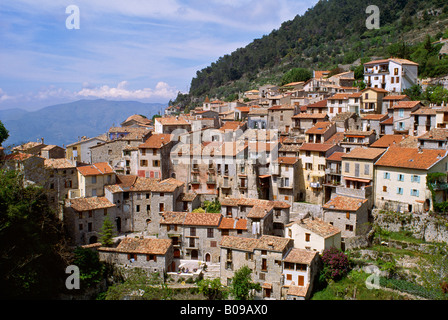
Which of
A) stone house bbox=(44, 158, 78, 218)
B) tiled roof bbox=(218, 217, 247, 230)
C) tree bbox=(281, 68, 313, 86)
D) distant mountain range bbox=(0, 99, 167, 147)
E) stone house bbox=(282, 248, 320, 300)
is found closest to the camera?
stone house bbox=(282, 248, 320, 300)

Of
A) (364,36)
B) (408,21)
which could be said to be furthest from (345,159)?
(364,36)

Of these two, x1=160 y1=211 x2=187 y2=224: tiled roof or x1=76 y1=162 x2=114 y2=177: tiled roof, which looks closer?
x1=160 y1=211 x2=187 y2=224: tiled roof

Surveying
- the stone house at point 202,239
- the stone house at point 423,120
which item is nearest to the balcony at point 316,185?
the stone house at point 202,239

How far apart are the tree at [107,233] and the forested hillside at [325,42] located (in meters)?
56.5

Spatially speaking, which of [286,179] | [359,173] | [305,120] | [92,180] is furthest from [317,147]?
[92,180]

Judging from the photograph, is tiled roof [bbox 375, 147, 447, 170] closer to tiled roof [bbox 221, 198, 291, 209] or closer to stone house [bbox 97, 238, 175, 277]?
tiled roof [bbox 221, 198, 291, 209]

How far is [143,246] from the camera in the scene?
3506 centimetres

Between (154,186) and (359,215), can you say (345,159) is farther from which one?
(154,186)

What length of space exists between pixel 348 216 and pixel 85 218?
83.3 ft

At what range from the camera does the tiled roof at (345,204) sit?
3403 cm

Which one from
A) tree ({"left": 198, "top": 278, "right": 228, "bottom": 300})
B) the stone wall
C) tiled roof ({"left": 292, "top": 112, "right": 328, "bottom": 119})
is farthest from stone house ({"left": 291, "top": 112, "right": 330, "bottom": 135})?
tree ({"left": 198, "top": 278, "right": 228, "bottom": 300})

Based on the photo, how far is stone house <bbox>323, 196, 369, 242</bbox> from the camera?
110 ft

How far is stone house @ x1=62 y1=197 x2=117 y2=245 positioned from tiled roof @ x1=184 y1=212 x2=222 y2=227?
8700mm

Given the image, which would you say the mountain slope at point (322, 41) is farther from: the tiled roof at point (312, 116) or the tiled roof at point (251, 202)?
the tiled roof at point (251, 202)
